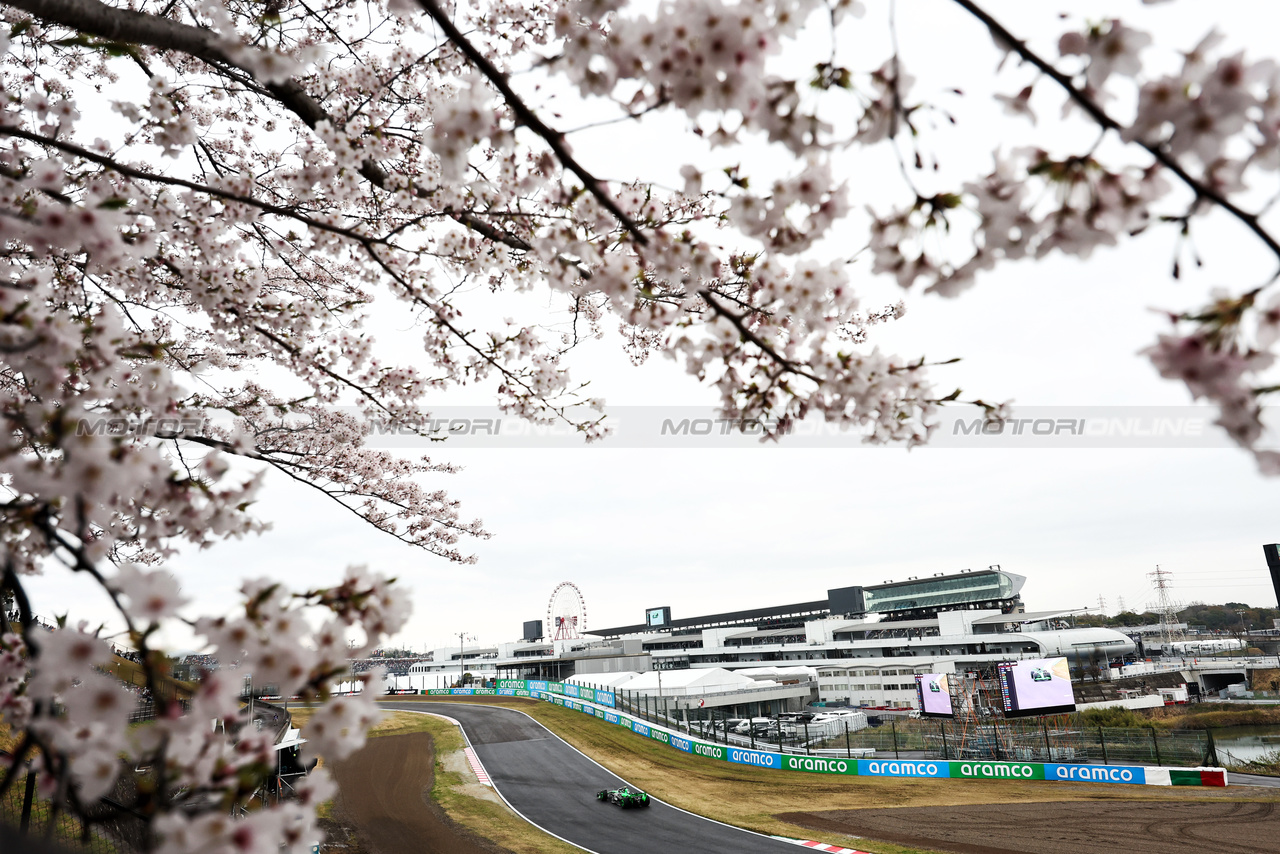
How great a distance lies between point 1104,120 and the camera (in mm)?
1596

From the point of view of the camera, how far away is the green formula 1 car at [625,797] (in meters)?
17.7

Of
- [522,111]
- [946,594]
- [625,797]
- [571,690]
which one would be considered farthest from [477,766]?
[946,594]

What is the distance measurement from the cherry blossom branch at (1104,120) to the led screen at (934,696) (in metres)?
27.1

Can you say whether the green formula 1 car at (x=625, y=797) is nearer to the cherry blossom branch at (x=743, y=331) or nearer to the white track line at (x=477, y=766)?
the white track line at (x=477, y=766)

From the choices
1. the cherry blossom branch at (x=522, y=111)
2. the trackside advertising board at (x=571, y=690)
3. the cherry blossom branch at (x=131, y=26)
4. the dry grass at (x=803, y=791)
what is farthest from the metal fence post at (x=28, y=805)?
the trackside advertising board at (x=571, y=690)

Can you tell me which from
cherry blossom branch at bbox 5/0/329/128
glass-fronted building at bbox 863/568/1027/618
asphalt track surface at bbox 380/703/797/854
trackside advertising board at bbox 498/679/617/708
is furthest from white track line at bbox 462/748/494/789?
glass-fronted building at bbox 863/568/1027/618

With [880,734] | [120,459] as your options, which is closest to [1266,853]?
[880,734]

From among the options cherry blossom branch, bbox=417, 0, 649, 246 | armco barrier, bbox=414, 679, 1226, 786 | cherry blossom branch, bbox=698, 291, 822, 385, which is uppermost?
cherry blossom branch, bbox=417, 0, 649, 246

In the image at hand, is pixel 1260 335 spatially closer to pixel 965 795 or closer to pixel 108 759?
pixel 108 759

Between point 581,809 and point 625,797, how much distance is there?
1246mm

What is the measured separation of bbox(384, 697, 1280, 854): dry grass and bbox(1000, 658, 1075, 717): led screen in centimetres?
363

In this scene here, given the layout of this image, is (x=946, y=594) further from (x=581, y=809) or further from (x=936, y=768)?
(x=581, y=809)

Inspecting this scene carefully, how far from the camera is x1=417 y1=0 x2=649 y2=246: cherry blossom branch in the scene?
2.27 metres

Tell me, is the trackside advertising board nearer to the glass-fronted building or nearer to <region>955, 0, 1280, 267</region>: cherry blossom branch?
the glass-fronted building
